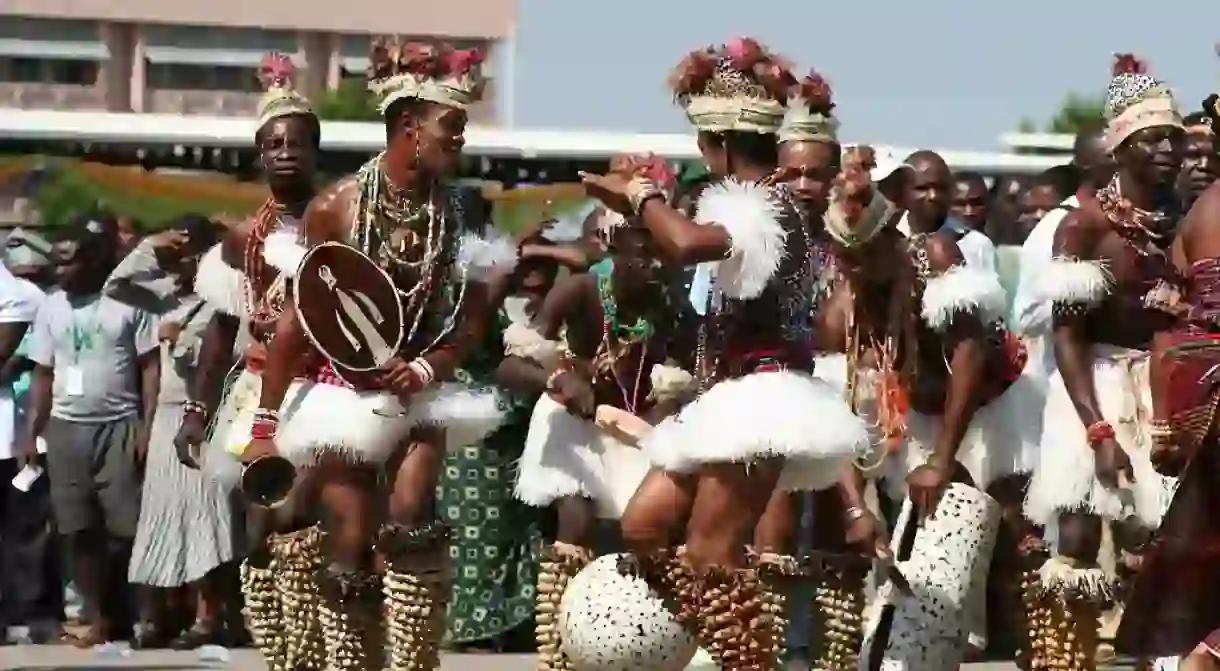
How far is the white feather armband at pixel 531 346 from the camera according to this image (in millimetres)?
9727

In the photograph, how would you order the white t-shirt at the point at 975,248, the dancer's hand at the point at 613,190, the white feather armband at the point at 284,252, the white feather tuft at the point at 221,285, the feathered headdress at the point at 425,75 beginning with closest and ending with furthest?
1. the dancer's hand at the point at 613,190
2. the feathered headdress at the point at 425,75
3. the white feather armband at the point at 284,252
4. the white feather tuft at the point at 221,285
5. the white t-shirt at the point at 975,248

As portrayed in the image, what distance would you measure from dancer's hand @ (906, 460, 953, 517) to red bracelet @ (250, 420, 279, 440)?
232 centimetres

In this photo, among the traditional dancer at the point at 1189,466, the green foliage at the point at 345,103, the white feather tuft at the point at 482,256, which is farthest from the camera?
the green foliage at the point at 345,103

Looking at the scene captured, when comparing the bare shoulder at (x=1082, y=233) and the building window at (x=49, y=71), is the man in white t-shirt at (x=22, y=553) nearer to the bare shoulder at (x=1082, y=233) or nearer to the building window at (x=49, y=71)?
the bare shoulder at (x=1082, y=233)

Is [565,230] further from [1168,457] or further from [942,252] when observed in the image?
[1168,457]

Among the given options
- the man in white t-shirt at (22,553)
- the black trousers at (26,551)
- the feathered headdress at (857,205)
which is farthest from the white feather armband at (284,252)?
the black trousers at (26,551)

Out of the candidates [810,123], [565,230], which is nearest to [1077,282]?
[810,123]

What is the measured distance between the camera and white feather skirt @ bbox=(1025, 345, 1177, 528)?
8.57 metres

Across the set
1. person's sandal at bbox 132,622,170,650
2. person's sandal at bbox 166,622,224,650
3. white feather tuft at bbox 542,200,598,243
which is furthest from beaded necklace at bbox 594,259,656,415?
person's sandal at bbox 132,622,170,650

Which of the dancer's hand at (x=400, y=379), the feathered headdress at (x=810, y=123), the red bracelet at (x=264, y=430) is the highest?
the feathered headdress at (x=810, y=123)

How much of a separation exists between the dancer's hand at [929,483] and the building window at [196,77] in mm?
68074

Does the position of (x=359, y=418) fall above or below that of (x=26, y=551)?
above

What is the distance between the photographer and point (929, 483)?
855cm

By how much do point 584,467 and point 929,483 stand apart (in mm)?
1354
